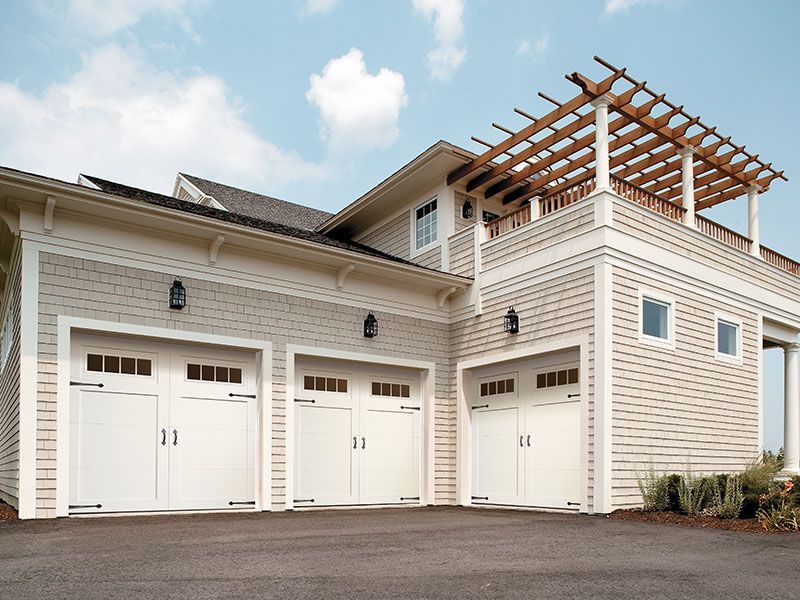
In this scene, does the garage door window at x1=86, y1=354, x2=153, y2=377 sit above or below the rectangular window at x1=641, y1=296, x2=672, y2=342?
below

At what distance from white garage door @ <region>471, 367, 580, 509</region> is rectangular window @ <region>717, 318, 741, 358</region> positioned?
323 cm

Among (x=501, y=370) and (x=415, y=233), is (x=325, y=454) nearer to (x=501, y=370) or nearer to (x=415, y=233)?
(x=501, y=370)

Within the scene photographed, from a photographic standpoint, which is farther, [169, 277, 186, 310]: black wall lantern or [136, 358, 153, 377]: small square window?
[169, 277, 186, 310]: black wall lantern

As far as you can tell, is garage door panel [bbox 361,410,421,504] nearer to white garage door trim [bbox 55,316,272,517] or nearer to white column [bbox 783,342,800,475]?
white garage door trim [bbox 55,316,272,517]

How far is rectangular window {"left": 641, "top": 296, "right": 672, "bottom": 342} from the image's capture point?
11.1 m

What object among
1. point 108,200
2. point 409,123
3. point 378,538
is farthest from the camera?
point 409,123

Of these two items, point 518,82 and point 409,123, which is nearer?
point 518,82

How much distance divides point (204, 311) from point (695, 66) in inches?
333

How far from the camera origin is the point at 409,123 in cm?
1341

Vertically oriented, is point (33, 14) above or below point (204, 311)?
above

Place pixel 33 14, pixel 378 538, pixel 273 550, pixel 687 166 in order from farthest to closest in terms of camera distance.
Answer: pixel 33 14, pixel 687 166, pixel 378 538, pixel 273 550

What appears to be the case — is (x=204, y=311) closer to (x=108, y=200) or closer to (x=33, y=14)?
(x=108, y=200)

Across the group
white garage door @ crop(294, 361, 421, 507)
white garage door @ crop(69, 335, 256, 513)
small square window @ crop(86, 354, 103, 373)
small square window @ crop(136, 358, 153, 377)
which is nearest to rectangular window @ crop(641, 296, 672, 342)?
white garage door @ crop(294, 361, 421, 507)

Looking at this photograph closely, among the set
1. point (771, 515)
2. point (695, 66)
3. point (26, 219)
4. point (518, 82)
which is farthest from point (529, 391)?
point (26, 219)
